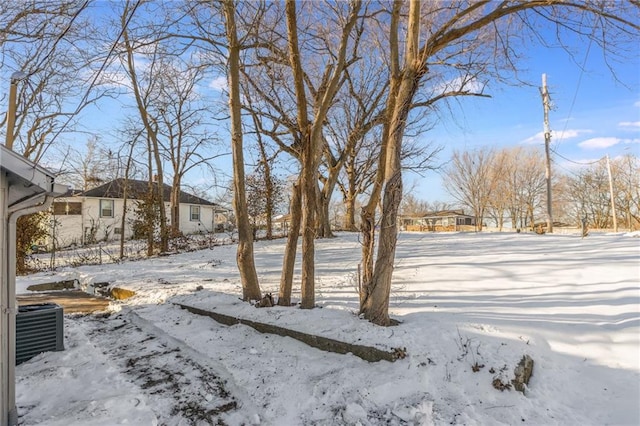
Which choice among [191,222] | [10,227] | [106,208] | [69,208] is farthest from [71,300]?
[191,222]

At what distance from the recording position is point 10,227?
2449mm

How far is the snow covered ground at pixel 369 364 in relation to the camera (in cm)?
261

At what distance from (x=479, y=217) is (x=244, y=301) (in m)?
31.3

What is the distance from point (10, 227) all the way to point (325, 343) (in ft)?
9.23

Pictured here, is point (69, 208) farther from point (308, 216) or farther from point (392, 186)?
point (392, 186)

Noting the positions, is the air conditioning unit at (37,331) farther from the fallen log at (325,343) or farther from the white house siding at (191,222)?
the white house siding at (191,222)

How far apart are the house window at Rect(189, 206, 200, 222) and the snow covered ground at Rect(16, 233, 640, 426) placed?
2152 centimetres

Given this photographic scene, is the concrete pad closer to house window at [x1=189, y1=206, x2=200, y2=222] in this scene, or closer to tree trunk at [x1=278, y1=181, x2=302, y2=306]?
tree trunk at [x1=278, y1=181, x2=302, y2=306]

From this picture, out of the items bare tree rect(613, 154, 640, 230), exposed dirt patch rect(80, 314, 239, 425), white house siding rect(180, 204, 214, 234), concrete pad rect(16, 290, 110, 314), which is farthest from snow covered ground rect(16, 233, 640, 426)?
bare tree rect(613, 154, 640, 230)

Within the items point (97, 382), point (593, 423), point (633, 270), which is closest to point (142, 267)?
point (97, 382)

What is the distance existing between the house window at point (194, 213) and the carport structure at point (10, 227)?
975 inches

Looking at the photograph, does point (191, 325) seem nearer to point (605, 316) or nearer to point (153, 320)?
point (153, 320)

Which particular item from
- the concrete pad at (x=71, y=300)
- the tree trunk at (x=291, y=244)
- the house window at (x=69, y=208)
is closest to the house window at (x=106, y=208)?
the house window at (x=69, y=208)

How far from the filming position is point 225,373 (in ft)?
10.9
